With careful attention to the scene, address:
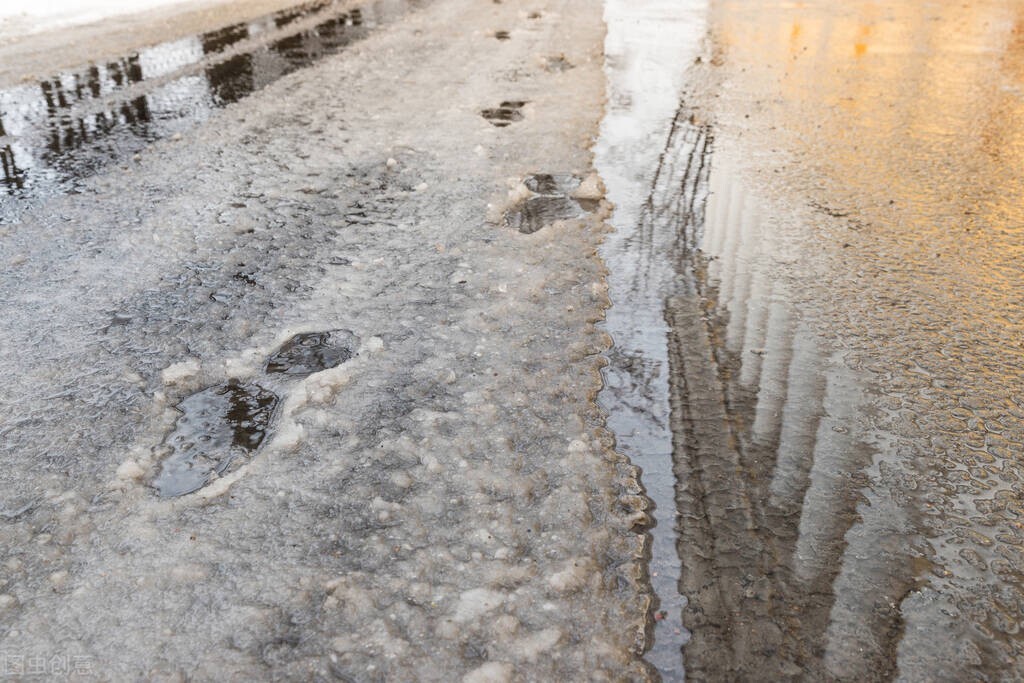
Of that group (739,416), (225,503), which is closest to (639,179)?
(739,416)

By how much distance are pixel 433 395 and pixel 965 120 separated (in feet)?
18.2

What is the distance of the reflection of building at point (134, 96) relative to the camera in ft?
16.9

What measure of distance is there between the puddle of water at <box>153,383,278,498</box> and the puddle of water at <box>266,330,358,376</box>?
0.16m

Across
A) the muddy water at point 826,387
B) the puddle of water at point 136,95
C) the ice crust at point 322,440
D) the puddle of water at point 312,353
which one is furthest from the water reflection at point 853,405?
the puddle of water at point 136,95

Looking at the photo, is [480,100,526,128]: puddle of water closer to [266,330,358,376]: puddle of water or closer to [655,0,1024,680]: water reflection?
[655,0,1024,680]: water reflection

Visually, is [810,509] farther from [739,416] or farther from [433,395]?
[433,395]

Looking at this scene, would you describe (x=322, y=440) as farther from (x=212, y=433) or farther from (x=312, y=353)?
(x=312, y=353)

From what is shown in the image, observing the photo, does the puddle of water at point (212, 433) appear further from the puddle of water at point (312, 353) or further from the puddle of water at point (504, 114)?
the puddle of water at point (504, 114)

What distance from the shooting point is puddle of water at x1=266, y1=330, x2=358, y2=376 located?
9.39ft

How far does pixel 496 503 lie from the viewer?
7.37 ft

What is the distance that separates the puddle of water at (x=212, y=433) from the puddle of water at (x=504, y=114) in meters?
3.77

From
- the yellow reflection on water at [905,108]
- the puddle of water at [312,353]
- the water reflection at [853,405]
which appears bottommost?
the water reflection at [853,405]

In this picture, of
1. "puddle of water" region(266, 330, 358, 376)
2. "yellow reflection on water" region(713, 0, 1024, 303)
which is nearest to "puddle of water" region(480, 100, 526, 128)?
"yellow reflection on water" region(713, 0, 1024, 303)

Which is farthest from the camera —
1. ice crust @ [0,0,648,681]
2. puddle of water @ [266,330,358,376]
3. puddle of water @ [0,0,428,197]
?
puddle of water @ [0,0,428,197]
